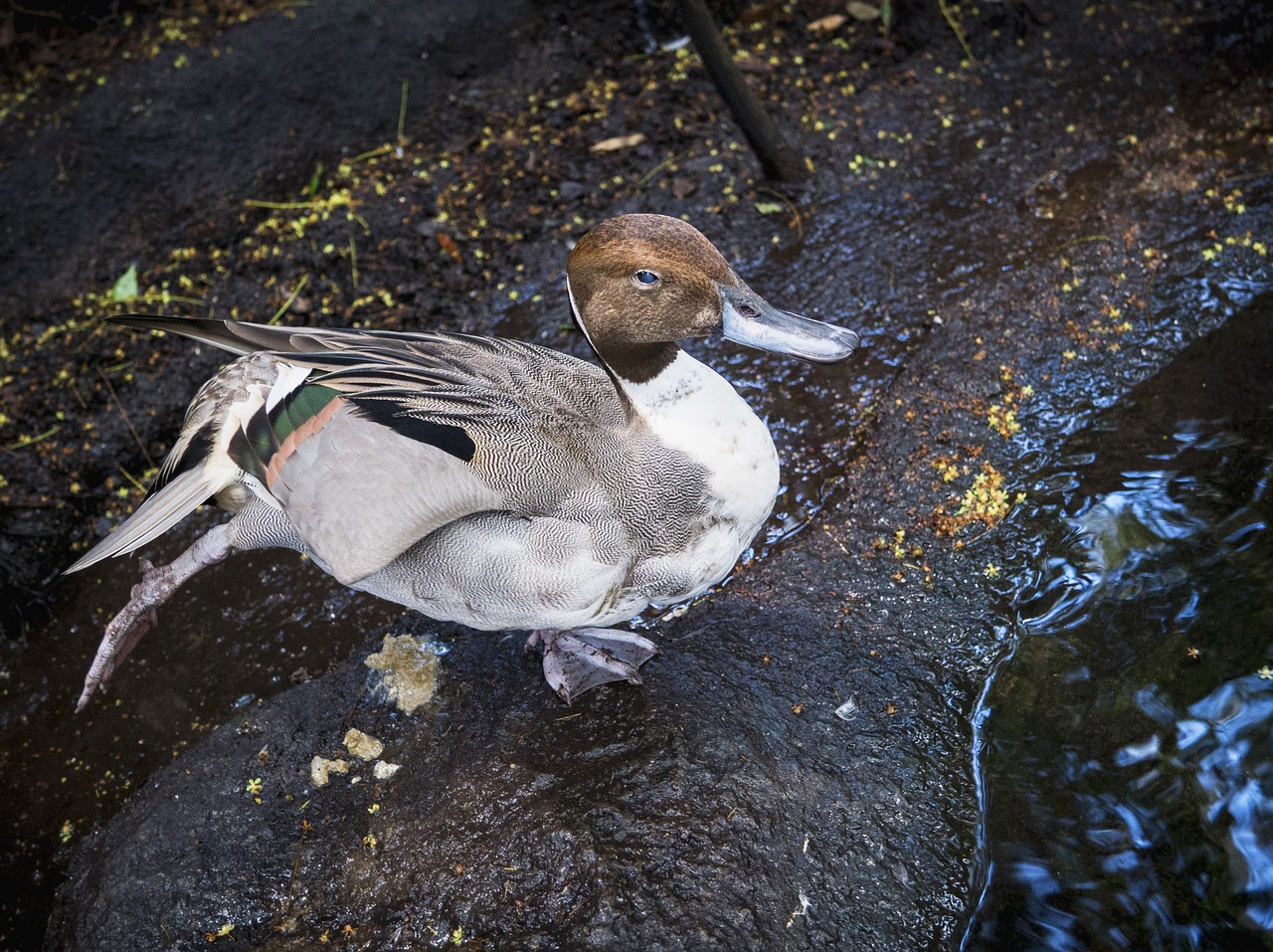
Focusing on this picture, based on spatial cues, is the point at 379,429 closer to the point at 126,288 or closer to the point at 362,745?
the point at 362,745

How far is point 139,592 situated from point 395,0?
10.6ft

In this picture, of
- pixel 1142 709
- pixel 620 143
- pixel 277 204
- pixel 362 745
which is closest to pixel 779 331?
pixel 1142 709

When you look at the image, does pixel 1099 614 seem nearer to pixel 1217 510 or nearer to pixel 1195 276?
pixel 1217 510

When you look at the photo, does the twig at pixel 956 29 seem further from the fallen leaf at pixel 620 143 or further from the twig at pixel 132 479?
the twig at pixel 132 479

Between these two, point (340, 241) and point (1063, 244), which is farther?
point (340, 241)

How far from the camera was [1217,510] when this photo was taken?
2666 millimetres

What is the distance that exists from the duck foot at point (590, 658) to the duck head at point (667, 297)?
87cm

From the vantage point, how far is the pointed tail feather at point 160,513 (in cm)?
253

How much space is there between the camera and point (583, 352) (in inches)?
150

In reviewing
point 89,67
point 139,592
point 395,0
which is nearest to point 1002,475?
point 139,592

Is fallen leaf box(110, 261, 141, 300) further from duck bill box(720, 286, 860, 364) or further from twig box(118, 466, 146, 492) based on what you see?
duck bill box(720, 286, 860, 364)

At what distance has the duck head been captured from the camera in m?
2.21

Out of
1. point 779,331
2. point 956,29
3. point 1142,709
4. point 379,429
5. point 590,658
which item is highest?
point 379,429

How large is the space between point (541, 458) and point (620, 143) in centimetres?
253
